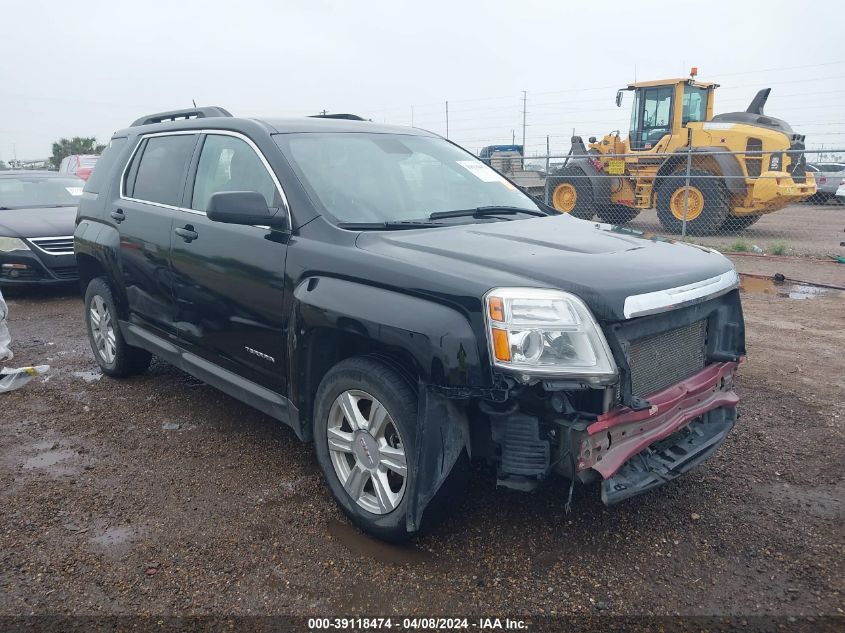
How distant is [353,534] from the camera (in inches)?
124

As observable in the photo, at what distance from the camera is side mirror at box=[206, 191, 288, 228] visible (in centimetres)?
326

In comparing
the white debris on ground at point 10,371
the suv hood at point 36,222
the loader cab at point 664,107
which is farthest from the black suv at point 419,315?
the loader cab at point 664,107

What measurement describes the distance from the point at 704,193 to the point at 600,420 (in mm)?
12151

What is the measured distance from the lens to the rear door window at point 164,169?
14.1ft

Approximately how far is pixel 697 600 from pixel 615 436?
698 mm

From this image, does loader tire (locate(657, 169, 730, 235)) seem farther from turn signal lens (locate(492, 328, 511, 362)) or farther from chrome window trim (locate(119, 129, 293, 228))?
turn signal lens (locate(492, 328, 511, 362))

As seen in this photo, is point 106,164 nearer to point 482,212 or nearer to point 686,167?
point 482,212

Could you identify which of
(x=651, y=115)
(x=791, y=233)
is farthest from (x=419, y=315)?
(x=791, y=233)

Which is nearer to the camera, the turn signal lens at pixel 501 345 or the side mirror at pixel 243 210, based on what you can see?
the turn signal lens at pixel 501 345

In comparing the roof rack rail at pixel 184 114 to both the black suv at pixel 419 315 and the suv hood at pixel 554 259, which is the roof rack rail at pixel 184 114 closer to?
the black suv at pixel 419 315

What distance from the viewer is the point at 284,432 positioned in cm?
430

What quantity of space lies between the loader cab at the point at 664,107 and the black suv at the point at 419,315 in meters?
11.5

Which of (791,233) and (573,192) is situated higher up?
(573,192)

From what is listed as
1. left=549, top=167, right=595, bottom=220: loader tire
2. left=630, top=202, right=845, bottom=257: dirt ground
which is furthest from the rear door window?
left=549, top=167, right=595, bottom=220: loader tire
